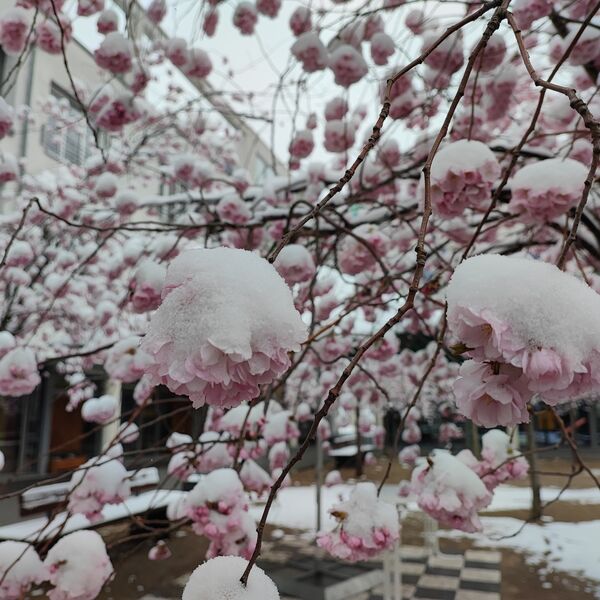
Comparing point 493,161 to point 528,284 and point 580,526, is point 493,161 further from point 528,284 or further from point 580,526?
point 580,526

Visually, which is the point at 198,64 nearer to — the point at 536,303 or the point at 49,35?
the point at 49,35

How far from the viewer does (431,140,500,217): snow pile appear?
3.47ft

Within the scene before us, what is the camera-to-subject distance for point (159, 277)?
1420mm

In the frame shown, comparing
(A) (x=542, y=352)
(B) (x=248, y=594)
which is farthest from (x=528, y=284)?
(B) (x=248, y=594)

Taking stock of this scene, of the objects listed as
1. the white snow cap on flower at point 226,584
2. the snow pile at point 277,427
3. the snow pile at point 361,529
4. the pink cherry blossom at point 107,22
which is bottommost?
the snow pile at point 361,529

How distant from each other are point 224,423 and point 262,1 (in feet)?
6.87

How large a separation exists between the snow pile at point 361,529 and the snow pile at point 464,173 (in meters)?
0.68

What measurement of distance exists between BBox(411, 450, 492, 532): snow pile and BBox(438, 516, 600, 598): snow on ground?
336 centimetres

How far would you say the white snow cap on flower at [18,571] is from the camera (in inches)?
42.2

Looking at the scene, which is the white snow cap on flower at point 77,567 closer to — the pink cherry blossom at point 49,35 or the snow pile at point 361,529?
the snow pile at point 361,529

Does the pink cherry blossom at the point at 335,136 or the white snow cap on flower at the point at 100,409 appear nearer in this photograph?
the pink cherry blossom at the point at 335,136

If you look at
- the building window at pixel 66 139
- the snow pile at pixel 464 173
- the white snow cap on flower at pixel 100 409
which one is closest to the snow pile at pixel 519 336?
the snow pile at pixel 464 173

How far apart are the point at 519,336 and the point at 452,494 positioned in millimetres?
781

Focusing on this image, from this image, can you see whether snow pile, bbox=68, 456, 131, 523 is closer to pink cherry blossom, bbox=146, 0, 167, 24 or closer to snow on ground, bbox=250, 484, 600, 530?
pink cherry blossom, bbox=146, 0, 167, 24
